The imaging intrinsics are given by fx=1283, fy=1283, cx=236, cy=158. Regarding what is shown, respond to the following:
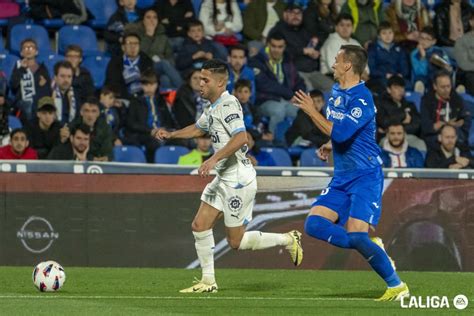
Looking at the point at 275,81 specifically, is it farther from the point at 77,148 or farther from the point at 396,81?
the point at 77,148

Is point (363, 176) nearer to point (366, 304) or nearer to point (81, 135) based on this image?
point (366, 304)

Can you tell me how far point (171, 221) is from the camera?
49.4 ft

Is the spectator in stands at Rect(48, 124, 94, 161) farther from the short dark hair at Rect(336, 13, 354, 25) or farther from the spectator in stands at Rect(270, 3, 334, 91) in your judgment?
the short dark hair at Rect(336, 13, 354, 25)

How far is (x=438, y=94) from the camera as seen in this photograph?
19250 millimetres

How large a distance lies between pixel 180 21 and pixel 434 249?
655 cm

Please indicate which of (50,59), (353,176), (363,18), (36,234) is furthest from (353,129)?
(363,18)

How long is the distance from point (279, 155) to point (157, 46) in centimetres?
284

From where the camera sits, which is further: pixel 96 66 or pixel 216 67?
pixel 96 66

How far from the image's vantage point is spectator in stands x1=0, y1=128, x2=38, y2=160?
16141mm

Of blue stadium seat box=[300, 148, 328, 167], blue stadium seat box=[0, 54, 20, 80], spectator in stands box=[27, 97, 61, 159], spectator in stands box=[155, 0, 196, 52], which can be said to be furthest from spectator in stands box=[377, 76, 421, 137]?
blue stadium seat box=[0, 54, 20, 80]

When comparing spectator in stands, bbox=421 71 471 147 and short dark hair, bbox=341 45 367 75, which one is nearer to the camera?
short dark hair, bbox=341 45 367 75

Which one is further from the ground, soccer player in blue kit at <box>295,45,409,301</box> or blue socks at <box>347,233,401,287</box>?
soccer player in blue kit at <box>295,45,409,301</box>

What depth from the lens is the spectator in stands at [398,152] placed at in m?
17.7

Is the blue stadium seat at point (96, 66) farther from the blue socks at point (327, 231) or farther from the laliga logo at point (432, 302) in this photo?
the laliga logo at point (432, 302)
